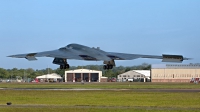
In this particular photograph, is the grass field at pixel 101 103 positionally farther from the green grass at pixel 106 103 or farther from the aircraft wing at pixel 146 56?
the aircraft wing at pixel 146 56

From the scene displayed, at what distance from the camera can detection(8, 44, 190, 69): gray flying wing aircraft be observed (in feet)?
172

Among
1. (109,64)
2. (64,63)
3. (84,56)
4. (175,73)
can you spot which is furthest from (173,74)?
(84,56)

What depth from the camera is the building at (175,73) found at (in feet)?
604

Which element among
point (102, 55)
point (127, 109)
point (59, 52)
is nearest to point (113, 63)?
point (102, 55)

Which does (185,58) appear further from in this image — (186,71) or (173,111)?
(186,71)

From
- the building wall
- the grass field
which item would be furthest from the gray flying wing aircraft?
the building wall

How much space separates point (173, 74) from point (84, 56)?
136m

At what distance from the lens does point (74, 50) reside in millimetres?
56531

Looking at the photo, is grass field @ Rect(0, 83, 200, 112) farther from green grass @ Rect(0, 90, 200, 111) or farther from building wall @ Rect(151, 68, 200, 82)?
building wall @ Rect(151, 68, 200, 82)

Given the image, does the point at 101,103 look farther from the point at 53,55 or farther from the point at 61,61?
the point at 61,61

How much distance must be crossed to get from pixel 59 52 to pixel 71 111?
21.4 meters

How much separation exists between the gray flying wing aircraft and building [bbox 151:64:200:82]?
129 m

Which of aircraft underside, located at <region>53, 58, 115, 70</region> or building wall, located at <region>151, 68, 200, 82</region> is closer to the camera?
aircraft underside, located at <region>53, 58, 115, 70</region>

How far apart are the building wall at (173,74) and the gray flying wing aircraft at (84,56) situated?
128 m
